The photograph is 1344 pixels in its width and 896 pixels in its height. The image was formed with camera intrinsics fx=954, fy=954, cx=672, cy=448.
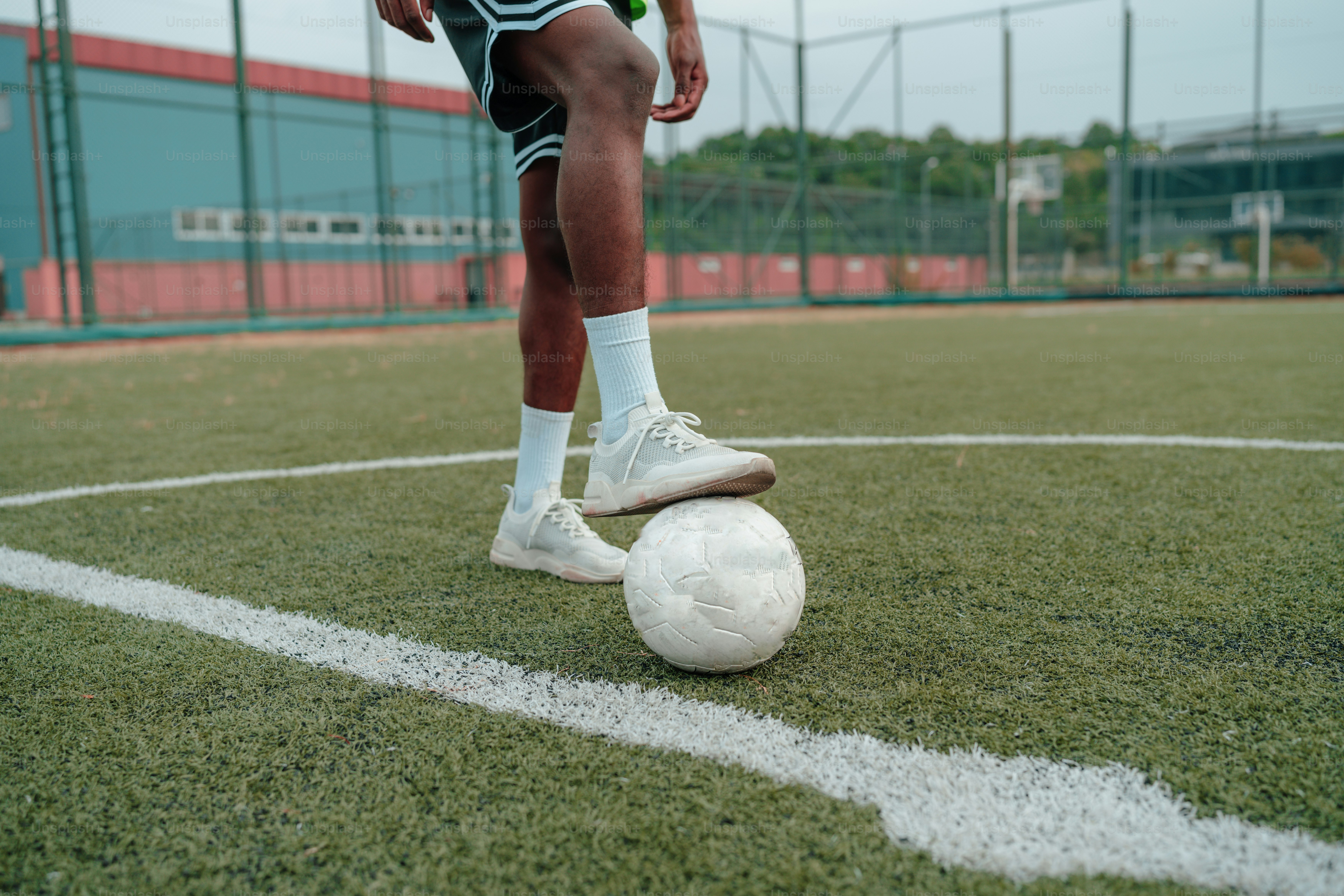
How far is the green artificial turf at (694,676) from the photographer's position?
93cm

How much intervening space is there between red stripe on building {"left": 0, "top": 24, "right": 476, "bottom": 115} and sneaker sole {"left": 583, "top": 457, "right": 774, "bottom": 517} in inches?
772

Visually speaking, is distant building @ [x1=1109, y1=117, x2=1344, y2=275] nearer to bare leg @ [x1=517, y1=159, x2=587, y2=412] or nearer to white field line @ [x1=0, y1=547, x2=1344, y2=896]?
bare leg @ [x1=517, y1=159, x2=587, y2=412]

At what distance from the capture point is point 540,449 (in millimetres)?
2031

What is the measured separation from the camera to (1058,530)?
2.07 m

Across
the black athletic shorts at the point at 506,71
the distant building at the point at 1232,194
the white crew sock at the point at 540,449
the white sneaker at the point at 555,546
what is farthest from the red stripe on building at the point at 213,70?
Answer: the white sneaker at the point at 555,546

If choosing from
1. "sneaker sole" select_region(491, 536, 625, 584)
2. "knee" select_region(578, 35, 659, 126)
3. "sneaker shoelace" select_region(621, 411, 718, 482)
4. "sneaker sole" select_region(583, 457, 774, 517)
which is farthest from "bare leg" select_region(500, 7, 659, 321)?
"sneaker sole" select_region(491, 536, 625, 584)

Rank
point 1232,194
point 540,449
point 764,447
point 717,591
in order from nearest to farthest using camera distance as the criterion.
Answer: point 717,591, point 540,449, point 764,447, point 1232,194

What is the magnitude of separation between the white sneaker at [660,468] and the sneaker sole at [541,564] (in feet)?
0.71

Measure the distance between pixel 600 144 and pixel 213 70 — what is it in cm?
2503

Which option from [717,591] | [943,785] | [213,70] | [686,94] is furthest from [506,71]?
[213,70]

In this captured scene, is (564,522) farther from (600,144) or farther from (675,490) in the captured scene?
(600,144)

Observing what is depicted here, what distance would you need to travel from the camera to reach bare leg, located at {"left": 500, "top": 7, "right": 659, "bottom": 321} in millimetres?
1615

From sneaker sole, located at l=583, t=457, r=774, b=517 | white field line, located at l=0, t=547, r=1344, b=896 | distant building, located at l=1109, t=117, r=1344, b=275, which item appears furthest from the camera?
distant building, located at l=1109, t=117, r=1344, b=275

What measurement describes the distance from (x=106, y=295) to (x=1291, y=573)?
80.2 feet
